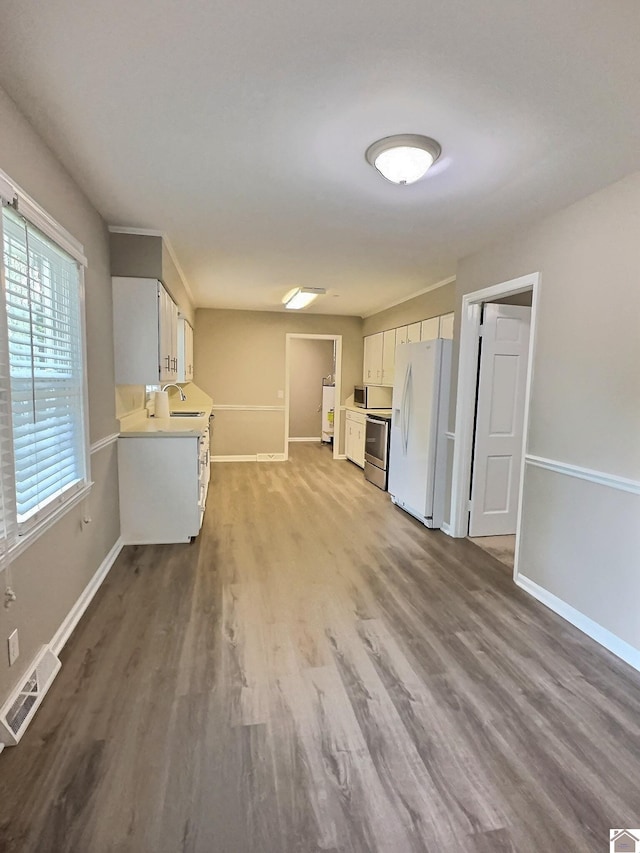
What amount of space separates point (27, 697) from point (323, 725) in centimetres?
121

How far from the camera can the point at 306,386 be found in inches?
371

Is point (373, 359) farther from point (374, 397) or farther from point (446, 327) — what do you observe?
point (446, 327)

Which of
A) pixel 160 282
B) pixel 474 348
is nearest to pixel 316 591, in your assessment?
pixel 474 348

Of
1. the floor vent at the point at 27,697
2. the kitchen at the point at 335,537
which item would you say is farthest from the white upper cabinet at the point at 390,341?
the floor vent at the point at 27,697

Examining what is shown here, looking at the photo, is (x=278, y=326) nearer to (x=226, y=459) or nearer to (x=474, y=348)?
(x=226, y=459)

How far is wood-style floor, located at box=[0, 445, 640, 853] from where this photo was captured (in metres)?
1.35

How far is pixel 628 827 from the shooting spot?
1.38m

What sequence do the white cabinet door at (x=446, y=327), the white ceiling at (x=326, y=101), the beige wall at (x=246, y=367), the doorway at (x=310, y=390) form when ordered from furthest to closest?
the doorway at (x=310, y=390)
the beige wall at (x=246, y=367)
the white cabinet door at (x=446, y=327)
the white ceiling at (x=326, y=101)

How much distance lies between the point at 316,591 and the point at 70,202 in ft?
8.95

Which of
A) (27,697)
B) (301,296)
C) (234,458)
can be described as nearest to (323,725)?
(27,697)

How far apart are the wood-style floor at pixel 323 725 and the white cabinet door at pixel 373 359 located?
411 cm

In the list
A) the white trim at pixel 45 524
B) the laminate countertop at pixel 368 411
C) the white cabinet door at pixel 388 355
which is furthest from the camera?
the white cabinet door at pixel 388 355

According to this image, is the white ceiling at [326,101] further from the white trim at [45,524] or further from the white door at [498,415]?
the white trim at [45,524]

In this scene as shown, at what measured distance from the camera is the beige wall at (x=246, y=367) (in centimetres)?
687
